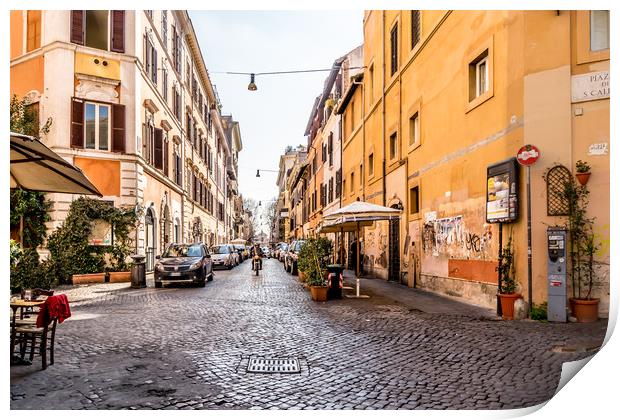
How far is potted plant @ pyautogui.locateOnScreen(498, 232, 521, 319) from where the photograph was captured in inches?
350

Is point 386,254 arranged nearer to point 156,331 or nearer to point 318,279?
point 318,279

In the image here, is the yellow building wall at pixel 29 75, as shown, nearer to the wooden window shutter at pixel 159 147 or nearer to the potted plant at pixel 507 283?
the wooden window shutter at pixel 159 147

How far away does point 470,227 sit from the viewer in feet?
36.3

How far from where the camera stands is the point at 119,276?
1777 centimetres

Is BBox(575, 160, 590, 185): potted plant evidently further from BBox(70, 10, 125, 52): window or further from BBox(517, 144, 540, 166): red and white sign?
BBox(70, 10, 125, 52): window

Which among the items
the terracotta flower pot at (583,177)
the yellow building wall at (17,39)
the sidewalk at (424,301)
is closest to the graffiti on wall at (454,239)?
the sidewalk at (424,301)

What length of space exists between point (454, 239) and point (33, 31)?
1517cm

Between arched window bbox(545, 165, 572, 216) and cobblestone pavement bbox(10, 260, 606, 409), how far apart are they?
6.25 ft

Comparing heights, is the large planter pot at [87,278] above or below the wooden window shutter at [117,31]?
below

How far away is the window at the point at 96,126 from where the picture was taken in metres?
18.0

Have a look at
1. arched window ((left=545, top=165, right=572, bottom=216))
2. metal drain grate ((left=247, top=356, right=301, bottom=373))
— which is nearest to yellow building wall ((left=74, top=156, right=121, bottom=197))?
metal drain grate ((left=247, top=356, right=301, bottom=373))

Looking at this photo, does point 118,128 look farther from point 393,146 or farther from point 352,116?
point 352,116

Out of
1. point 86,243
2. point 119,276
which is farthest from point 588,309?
point 86,243

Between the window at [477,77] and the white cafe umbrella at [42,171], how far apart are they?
Result: 318 inches
